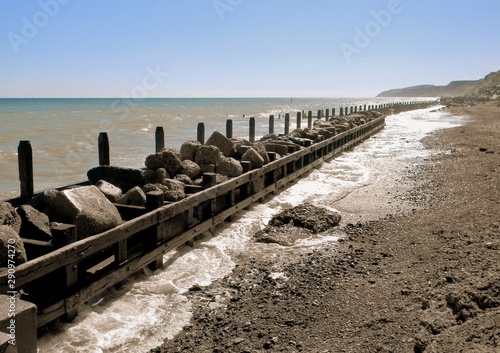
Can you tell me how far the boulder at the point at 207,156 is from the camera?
28.2 ft

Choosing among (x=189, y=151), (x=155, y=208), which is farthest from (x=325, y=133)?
(x=155, y=208)

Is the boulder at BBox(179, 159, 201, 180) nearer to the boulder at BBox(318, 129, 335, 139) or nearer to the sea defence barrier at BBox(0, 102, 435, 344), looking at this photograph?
the sea defence barrier at BBox(0, 102, 435, 344)

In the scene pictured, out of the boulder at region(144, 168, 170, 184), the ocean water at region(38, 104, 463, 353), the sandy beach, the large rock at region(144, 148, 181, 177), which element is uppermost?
the large rock at region(144, 148, 181, 177)

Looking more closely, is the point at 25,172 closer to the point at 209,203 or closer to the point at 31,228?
the point at 31,228

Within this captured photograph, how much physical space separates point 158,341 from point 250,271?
5.75 feet

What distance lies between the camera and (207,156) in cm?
862

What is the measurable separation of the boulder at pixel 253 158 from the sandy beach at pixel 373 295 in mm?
2383

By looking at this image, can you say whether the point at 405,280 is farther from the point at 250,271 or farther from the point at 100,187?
the point at 100,187

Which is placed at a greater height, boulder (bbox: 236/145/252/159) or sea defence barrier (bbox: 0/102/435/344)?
boulder (bbox: 236/145/252/159)

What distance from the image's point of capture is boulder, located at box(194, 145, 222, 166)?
8.60m

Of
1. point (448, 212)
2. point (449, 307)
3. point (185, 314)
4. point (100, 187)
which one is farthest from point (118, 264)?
point (448, 212)

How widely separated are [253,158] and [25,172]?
4.36 metres

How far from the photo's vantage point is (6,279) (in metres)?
3.59

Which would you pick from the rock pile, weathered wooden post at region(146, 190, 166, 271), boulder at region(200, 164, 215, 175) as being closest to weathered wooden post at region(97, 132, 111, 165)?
boulder at region(200, 164, 215, 175)
